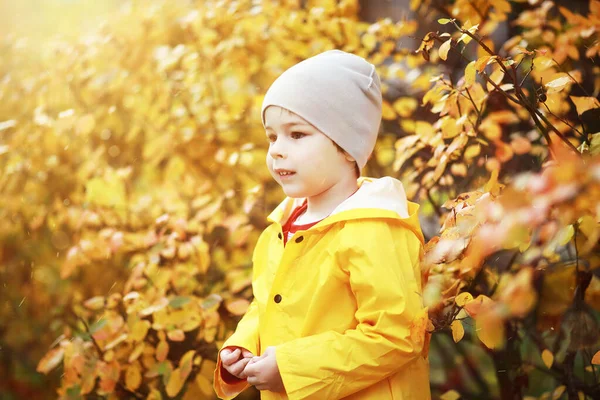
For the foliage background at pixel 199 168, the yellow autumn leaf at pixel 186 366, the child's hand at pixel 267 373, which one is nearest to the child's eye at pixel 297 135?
the foliage background at pixel 199 168

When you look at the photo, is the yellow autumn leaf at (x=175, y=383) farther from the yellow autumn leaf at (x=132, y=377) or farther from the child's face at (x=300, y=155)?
the child's face at (x=300, y=155)

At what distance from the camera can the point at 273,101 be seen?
188 cm

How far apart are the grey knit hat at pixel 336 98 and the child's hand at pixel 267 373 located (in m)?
0.63

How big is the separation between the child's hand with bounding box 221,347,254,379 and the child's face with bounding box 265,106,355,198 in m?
0.50

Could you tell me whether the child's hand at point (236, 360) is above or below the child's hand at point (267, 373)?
below

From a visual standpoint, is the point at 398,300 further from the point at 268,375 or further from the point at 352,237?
the point at 268,375

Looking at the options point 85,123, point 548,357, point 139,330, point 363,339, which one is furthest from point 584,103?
point 85,123

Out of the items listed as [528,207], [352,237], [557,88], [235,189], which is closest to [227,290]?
[235,189]

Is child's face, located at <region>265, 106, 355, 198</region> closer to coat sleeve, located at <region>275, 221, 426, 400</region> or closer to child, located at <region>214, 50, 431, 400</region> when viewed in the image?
child, located at <region>214, 50, 431, 400</region>

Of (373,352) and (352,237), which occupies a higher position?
(352,237)

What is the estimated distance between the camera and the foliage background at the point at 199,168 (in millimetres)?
2641

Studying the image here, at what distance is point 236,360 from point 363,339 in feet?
1.50

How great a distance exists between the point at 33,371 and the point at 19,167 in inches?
51.4

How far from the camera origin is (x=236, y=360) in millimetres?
1937
